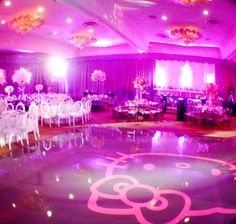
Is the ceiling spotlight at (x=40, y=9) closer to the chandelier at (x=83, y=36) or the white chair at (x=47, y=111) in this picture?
the chandelier at (x=83, y=36)

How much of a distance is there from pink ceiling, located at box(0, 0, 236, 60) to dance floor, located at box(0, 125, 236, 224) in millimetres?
3245

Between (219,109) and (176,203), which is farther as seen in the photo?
(219,109)

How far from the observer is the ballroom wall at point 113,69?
16484 mm

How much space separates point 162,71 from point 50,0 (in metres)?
9.91

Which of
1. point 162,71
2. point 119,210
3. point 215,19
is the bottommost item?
point 119,210

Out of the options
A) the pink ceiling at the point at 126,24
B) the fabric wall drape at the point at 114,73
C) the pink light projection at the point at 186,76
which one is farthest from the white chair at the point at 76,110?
the pink light projection at the point at 186,76

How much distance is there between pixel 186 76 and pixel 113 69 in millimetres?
4348

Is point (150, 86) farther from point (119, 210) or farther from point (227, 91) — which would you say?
point (119, 210)

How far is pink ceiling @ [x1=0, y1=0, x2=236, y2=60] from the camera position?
8148 mm

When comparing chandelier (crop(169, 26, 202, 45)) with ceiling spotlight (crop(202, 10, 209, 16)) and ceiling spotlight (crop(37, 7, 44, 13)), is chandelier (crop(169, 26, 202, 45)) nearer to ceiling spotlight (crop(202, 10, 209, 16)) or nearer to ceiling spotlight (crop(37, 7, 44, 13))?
ceiling spotlight (crop(202, 10, 209, 16))

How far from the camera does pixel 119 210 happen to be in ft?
11.7

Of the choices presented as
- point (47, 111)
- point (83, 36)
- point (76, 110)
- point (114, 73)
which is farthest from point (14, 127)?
point (114, 73)

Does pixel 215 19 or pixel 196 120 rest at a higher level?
pixel 215 19

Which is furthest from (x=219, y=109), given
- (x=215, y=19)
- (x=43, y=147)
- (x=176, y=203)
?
(x=176, y=203)
